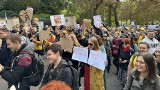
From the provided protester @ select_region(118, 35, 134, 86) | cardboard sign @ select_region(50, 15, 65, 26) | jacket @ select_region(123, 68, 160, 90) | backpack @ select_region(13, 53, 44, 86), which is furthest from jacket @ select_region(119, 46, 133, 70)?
cardboard sign @ select_region(50, 15, 65, 26)

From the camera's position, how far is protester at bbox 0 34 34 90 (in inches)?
164

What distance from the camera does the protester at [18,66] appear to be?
13.7 feet

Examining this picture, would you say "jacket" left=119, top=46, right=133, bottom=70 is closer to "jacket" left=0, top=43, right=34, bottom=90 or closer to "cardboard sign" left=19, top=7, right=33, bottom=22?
"jacket" left=0, top=43, right=34, bottom=90

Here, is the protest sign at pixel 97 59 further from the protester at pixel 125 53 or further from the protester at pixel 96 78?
the protester at pixel 125 53

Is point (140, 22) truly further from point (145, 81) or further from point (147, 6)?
point (145, 81)

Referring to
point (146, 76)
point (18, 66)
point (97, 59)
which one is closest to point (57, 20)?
point (97, 59)

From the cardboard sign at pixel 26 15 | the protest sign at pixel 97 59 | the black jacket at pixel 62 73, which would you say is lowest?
the protest sign at pixel 97 59

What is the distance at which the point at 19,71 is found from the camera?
4172 millimetres

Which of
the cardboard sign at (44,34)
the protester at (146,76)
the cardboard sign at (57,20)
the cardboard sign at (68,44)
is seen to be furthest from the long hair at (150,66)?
the cardboard sign at (57,20)

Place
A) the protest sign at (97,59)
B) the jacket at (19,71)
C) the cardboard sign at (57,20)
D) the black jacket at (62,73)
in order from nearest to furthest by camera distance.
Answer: the black jacket at (62,73), the jacket at (19,71), the protest sign at (97,59), the cardboard sign at (57,20)

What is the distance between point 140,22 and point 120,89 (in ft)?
123

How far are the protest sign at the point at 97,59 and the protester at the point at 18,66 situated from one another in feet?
5.53

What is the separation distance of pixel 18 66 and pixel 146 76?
1.78m

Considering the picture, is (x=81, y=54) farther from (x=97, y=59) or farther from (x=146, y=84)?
(x=146, y=84)
